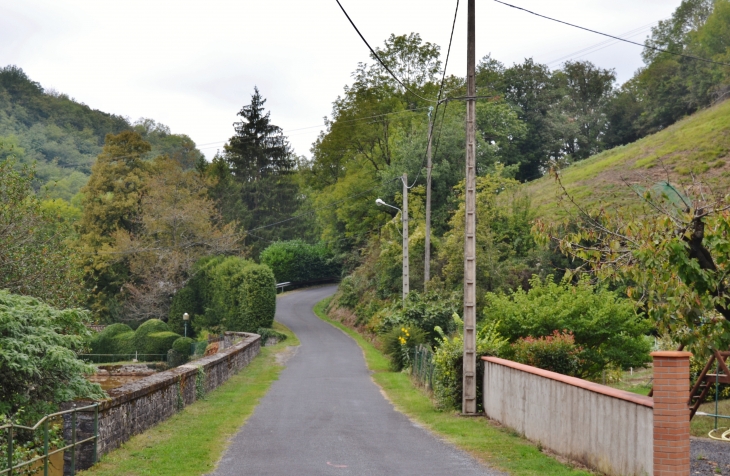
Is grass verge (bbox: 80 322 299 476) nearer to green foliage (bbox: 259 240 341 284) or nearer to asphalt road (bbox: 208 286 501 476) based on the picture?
asphalt road (bbox: 208 286 501 476)

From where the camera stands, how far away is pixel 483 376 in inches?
645

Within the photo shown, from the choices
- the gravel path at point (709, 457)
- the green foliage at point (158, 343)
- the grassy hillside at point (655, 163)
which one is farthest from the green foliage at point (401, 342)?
the green foliage at point (158, 343)

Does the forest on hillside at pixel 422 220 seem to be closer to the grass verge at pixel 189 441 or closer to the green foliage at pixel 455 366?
the green foliage at pixel 455 366

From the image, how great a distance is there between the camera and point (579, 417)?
35.0ft

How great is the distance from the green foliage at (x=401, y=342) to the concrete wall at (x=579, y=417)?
42.8 ft

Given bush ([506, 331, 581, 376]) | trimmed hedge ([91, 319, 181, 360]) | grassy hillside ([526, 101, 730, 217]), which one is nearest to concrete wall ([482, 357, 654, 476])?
bush ([506, 331, 581, 376])

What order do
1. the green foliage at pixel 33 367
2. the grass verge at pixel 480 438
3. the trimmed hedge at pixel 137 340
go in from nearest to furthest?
the grass verge at pixel 480 438, the green foliage at pixel 33 367, the trimmed hedge at pixel 137 340

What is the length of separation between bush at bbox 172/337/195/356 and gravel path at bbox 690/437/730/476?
32.0 meters

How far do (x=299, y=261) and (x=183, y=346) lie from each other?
3413 centimetres

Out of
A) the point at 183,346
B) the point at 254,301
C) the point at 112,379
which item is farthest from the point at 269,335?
the point at 112,379

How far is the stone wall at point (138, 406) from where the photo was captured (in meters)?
10.3

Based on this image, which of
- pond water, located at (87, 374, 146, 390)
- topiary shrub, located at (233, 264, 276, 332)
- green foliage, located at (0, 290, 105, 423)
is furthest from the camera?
topiary shrub, located at (233, 264, 276, 332)

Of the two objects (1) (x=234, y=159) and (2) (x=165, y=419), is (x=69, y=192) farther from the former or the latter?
(2) (x=165, y=419)

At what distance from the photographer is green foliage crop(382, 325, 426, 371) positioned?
28013 millimetres
